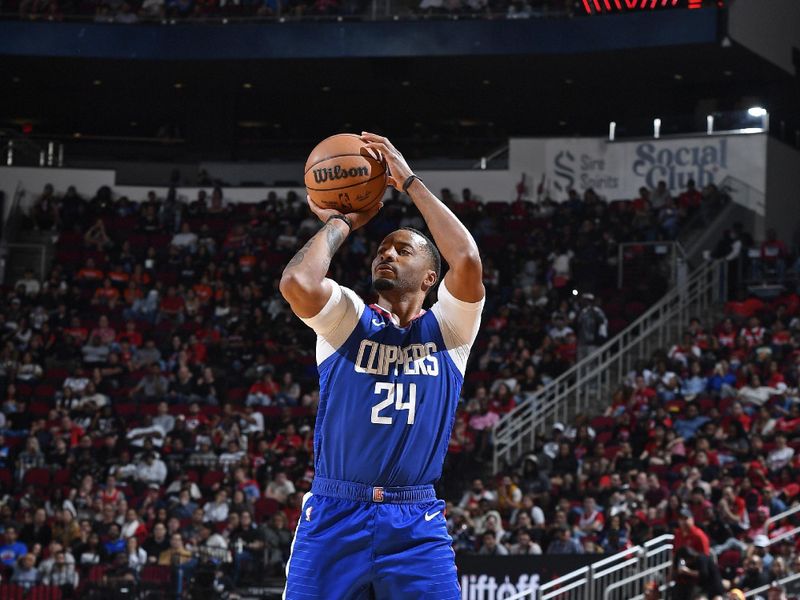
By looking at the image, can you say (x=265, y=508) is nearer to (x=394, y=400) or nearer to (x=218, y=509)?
(x=218, y=509)

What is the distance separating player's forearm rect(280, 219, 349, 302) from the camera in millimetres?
5016

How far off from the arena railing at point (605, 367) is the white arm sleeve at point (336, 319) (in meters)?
13.9

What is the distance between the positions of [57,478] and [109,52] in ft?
38.2

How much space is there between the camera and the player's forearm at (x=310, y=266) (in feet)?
16.5

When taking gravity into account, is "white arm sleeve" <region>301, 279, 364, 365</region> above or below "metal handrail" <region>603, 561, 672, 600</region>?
above

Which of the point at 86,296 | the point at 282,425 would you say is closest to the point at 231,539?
the point at 282,425

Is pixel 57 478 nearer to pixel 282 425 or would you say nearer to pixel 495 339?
pixel 282 425

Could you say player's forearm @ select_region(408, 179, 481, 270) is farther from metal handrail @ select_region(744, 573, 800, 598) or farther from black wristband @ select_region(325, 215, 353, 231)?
metal handrail @ select_region(744, 573, 800, 598)

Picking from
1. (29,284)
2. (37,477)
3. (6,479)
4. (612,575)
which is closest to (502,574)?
(612,575)

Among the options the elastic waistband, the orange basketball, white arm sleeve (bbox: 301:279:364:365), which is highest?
the orange basketball

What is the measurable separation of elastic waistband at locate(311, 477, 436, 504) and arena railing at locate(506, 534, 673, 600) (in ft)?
28.2

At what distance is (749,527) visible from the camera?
48.6 feet

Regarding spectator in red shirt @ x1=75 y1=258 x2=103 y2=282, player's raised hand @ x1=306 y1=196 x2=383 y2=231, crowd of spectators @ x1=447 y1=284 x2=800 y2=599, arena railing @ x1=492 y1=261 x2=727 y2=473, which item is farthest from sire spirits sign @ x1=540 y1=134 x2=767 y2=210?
player's raised hand @ x1=306 y1=196 x2=383 y2=231

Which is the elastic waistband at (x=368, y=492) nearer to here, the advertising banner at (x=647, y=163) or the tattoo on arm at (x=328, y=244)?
the tattoo on arm at (x=328, y=244)
